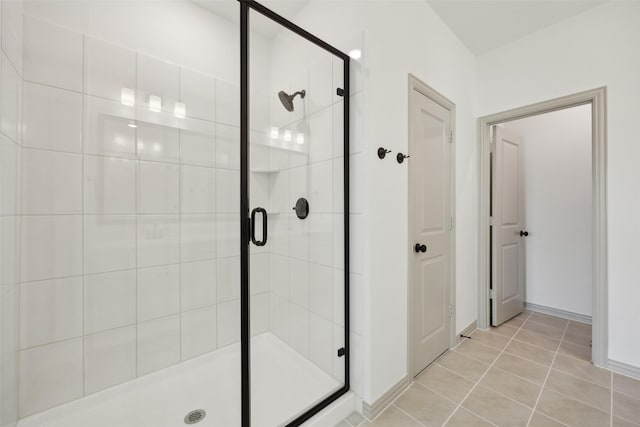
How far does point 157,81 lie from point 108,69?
0.25m

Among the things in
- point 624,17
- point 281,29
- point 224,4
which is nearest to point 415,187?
point 281,29

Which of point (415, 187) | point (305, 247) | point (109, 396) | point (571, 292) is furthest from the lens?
point (571, 292)

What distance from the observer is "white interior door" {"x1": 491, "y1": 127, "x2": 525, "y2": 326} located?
2.66 meters

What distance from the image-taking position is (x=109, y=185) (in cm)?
158

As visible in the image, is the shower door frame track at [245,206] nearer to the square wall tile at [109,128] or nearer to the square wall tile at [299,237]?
the square wall tile at [299,237]

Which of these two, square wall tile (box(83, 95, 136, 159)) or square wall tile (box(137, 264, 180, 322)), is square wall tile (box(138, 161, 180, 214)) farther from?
square wall tile (box(137, 264, 180, 322))

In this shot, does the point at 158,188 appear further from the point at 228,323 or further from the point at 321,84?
the point at 321,84

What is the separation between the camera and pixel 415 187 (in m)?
1.89

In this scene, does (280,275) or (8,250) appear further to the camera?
(280,275)

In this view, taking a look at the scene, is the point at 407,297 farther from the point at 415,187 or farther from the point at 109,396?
the point at 109,396

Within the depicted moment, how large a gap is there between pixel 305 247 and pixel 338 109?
0.90 m

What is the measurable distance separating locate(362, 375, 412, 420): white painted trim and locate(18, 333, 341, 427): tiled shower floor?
21 cm

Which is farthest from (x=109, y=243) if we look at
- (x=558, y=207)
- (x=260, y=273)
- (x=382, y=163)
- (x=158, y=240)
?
(x=558, y=207)

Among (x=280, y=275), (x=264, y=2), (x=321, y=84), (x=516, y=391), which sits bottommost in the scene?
(x=516, y=391)
